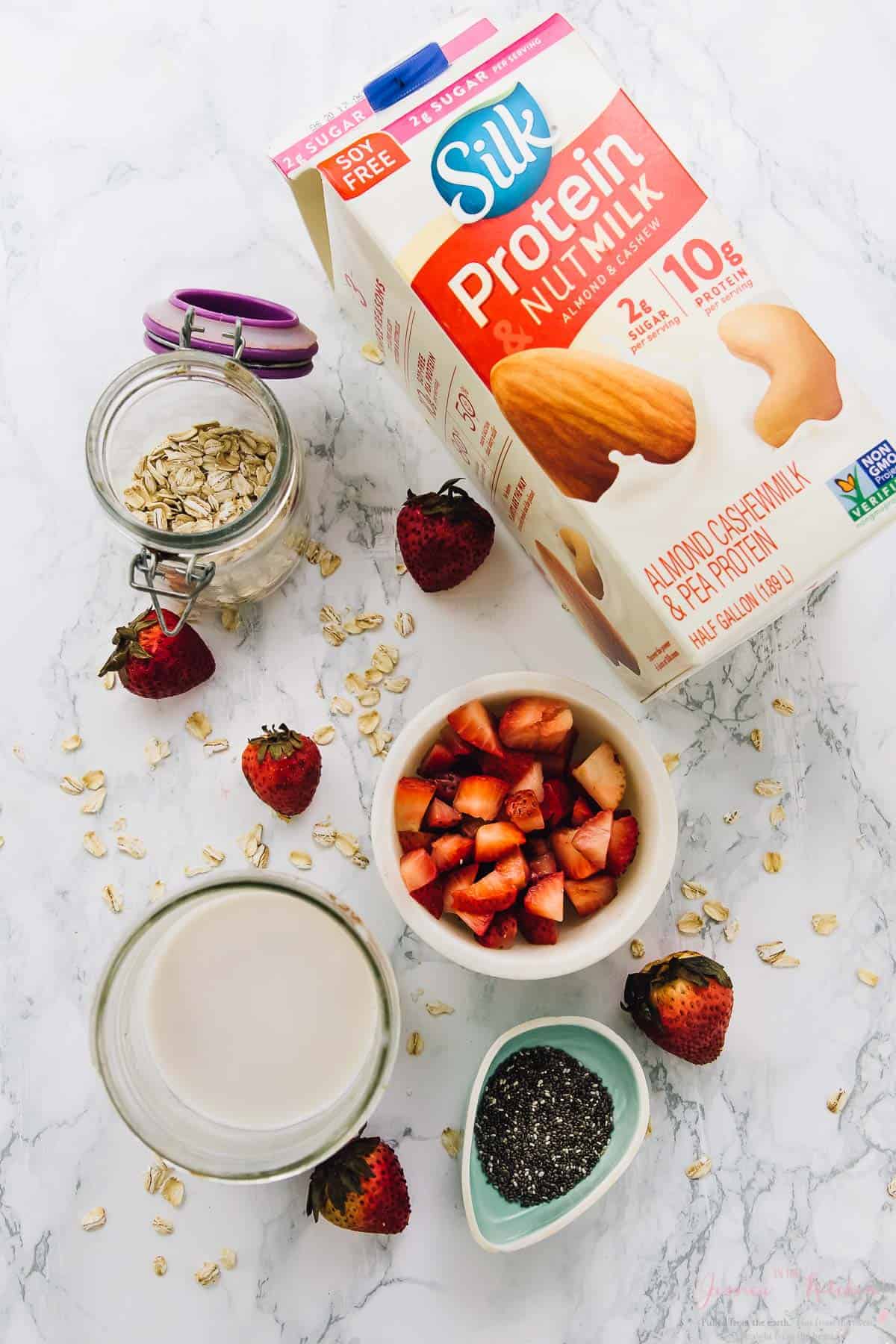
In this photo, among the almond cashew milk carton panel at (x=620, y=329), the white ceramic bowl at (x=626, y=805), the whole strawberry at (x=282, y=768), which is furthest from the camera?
the whole strawberry at (x=282, y=768)

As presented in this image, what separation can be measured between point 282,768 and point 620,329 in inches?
19.4

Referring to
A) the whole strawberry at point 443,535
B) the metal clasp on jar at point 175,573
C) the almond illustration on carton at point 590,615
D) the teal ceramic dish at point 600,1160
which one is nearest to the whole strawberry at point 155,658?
the metal clasp on jar at point 175,573

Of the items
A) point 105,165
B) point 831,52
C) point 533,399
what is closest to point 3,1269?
point 533,399

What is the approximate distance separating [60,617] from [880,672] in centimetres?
84

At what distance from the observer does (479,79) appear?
2.65 feet

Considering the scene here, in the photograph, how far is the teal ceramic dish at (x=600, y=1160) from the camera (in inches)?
38.1

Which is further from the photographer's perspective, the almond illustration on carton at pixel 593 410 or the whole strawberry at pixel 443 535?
the whole strawberry at pixel 443 535

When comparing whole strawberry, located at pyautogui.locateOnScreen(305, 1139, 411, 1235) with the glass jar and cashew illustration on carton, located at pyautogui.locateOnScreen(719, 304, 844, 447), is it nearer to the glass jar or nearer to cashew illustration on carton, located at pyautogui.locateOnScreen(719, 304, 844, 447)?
the glass jar

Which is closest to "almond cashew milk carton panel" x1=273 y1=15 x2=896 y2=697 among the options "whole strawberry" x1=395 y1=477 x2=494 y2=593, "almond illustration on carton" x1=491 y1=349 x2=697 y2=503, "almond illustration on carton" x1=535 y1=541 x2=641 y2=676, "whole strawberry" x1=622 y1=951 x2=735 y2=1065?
"almond illustration on carton" x1=491 y1=349 x2=697 y2=503

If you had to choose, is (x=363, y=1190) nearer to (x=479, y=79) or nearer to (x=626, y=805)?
(x=626, y=805)

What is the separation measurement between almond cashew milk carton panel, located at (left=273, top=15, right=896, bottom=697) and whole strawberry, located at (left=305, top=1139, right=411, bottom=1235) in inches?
21.8

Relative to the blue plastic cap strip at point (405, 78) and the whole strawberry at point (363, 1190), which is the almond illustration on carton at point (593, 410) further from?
the whole strawberry at point (363, 1190)

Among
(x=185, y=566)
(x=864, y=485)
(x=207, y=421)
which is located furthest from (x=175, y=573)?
(x=864, y=485)

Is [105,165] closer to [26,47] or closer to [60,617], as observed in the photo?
[26,47]
